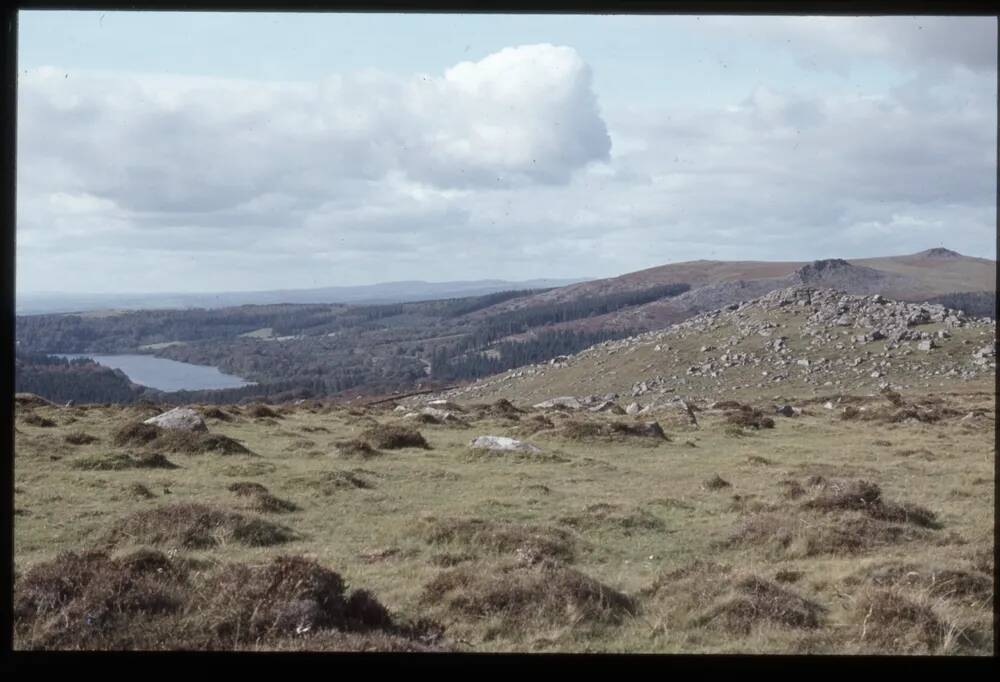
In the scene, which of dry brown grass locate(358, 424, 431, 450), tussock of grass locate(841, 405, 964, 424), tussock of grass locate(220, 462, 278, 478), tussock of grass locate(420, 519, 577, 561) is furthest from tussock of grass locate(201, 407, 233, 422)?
tussock of grass locate(841, 405, 964, 424)

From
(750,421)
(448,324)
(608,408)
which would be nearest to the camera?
(750,421)

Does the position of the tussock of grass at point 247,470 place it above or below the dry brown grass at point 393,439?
above

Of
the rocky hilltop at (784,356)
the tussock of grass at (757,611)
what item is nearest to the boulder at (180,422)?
the tussock of grass at (757,611)

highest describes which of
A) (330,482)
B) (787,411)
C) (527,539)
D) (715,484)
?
(527,539)

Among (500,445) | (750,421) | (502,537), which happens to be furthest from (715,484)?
(750,421)

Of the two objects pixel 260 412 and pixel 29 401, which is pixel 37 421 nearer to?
pixel 29 401

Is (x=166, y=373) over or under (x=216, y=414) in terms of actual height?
under

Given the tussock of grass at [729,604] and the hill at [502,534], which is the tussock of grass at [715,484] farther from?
the tussock of grass at [729,604]
